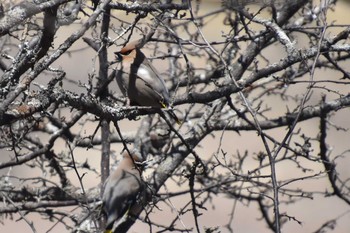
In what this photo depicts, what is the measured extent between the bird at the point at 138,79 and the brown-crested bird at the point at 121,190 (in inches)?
16.1

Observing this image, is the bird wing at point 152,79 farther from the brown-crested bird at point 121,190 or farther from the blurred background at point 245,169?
the blurred background at point 245,169

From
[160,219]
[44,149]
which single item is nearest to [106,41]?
[44,149]

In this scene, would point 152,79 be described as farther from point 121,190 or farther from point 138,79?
point 121,190

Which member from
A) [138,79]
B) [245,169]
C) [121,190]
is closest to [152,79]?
[138,79]

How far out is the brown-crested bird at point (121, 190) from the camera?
237 inches

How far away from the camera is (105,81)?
17.4ft

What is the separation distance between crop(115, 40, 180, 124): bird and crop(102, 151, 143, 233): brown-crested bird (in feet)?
1.34

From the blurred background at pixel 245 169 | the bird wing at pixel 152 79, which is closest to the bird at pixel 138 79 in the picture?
the bird wing at pixel 152 79

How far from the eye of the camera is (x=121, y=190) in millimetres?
6426

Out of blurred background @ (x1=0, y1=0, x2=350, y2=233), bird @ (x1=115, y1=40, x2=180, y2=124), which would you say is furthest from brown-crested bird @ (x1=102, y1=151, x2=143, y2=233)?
blurred background @ (x1=0, y1=0, x2=350, y2=233)

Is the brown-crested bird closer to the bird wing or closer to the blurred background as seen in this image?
the bird wing

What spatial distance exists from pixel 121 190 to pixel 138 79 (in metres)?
0.80

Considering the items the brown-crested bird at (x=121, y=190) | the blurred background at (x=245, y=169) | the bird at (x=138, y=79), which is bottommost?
the brown-crested bird at (x=121, y=190)

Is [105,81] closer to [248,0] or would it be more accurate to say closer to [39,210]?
[39,210]
